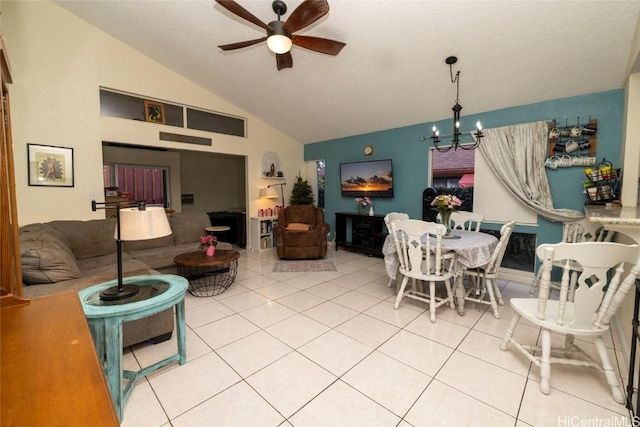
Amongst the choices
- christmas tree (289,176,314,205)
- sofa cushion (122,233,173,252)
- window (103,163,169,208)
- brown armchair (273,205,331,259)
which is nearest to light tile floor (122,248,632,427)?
sofa cushion (122,233,173,252)

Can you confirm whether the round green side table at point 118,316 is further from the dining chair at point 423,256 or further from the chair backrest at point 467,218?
the chair backrest at point 467,218

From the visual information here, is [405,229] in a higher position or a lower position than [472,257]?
higher

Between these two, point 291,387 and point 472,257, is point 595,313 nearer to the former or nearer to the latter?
point 472,257

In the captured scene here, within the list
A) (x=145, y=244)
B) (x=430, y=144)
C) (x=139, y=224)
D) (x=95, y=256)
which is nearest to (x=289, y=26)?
(x=139, y=224)

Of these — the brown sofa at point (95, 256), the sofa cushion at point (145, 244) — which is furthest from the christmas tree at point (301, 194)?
Result: the sofa cushion at point (145, 244)

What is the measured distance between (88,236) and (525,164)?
563 cm

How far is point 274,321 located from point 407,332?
4.07ft

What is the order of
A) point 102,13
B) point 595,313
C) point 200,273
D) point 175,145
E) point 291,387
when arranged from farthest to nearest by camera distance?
point 175,145 < point 200,273 < point 102,13 < point 291,387 < point 595,313

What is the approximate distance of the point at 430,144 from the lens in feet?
14.6

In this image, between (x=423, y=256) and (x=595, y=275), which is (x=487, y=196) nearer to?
(x=423, y=256)

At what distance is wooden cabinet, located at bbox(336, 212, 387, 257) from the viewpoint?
16.5 ft

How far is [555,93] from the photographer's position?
3229 mm

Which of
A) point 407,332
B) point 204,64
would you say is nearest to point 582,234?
point 407,332
